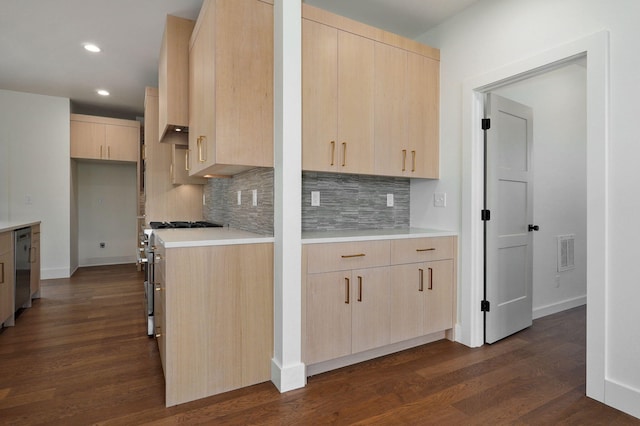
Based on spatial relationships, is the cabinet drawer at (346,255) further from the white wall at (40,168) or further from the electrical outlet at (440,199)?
the white wall at (40,168)

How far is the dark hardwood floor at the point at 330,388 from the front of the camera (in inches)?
71.2

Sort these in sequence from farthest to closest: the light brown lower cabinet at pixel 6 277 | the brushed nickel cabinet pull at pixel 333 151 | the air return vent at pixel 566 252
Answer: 1. the air return vent at pixel 566 252
2. the light brown lower cabinet at pixel 6 277
3. the brushed nickel cabinet pull at pixel 333 151

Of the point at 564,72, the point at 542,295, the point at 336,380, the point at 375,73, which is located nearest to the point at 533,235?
the point at 542,295

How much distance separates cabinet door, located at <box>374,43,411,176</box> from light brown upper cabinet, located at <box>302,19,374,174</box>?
0.25 ft

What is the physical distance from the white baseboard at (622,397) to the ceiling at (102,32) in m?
2.77

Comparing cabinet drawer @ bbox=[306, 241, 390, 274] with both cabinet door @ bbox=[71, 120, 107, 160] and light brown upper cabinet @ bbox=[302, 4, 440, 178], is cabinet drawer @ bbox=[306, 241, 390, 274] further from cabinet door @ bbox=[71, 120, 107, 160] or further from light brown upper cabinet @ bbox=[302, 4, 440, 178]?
A: cabinet door @ bbox=[71, 120, 107, 160]

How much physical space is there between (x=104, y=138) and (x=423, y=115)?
508cm

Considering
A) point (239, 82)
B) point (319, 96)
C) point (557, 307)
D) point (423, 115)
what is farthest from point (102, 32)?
point (557, 307)

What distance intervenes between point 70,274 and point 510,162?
6163 mm

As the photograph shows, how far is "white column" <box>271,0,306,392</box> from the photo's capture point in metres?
2.06

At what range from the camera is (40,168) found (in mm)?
5062

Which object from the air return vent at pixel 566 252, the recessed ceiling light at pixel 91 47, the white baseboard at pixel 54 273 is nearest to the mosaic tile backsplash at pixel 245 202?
the recessed ceiling light at pixel 91 47

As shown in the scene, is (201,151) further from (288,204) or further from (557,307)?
(557,307)

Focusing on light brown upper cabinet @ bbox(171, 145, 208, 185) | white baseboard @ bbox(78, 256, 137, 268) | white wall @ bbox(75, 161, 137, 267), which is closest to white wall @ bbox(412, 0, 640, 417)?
light brown upper cabinet @ bbox(171, 145, 208, 185)
